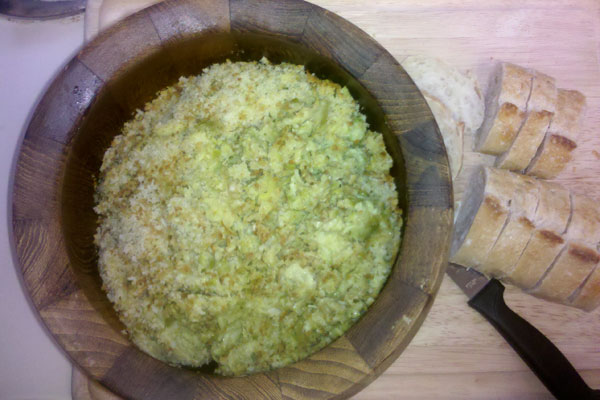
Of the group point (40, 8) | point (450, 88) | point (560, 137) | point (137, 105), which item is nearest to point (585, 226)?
point (560, 137)

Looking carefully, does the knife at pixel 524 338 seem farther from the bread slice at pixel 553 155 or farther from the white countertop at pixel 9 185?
the white countertop at pixel 9 185

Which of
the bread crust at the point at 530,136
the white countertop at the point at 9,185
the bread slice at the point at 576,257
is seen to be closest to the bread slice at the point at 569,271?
the bread slice at the point at 576,257

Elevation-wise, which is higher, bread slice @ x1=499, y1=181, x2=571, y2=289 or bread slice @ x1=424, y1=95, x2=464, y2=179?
bread slice @ x1=424, y1=95, x2=464, y2=179

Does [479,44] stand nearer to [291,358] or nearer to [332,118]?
[332,118]

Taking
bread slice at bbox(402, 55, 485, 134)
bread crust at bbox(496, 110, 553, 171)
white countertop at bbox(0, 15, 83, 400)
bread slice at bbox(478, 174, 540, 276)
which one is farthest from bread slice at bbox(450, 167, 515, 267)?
white countertop at bbox(0, 15, 83, 400)

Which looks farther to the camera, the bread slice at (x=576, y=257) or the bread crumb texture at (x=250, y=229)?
the bread slice at (x=576, y=257)

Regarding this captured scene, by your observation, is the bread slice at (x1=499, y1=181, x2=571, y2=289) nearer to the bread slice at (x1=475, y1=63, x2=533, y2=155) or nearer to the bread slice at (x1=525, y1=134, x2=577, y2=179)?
the bread slice at (x1=525, y1=134, x2=577, y2=179)
